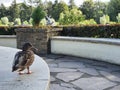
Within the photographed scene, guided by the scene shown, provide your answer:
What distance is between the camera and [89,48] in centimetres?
759

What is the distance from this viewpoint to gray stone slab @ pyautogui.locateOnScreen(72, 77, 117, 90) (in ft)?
15.3

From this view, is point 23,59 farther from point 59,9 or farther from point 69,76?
point 59,9

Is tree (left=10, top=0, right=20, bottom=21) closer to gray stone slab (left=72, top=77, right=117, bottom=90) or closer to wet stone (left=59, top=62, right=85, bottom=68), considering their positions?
wet stone (left=59, top=62, right=85, bottom=68)

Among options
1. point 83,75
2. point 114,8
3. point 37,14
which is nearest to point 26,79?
point 83,75

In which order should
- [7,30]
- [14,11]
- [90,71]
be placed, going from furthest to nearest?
1. [14,11]
2. [7,30]
3. [90,71]

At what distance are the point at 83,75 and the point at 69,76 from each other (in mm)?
293

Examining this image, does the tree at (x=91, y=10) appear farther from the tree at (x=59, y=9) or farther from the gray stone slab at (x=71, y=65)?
the gray stone slab at (x=71, y=65)

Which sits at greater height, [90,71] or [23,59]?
[23,59]

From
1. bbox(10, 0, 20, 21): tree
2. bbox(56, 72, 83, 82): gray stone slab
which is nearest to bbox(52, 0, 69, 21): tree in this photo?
bbox(10, 0, 20, 21): tree

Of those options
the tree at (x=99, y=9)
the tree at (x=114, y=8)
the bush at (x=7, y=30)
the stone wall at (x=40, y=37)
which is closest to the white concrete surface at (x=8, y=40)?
the bush at (x=7, y=30)

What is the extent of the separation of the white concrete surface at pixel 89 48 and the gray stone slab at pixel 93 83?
5.07 feet

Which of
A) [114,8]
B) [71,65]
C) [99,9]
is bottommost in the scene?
[71,65]

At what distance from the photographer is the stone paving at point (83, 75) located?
4.73 meters

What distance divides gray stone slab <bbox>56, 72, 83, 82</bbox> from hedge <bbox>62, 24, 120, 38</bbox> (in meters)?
2.96
